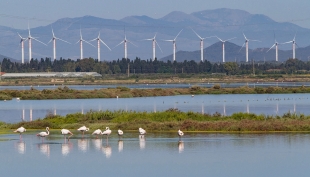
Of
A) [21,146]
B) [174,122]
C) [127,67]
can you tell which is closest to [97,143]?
[21,146]

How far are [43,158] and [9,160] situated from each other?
1068 mm

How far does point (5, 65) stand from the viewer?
175 m

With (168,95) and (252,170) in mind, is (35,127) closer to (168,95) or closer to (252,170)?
(252,170)

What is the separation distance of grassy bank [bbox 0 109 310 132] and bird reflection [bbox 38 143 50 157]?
542cm

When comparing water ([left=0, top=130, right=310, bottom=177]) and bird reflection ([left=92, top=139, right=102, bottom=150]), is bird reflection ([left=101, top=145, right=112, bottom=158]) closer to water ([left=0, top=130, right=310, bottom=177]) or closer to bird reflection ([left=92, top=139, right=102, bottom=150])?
water ([left=0, top=130, right=310, bottom=177])

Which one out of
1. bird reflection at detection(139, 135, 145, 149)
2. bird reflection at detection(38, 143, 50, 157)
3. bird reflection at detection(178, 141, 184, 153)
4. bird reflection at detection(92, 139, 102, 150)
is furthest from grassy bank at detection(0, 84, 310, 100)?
bird reflection at detection(178, 141, 184, 153)

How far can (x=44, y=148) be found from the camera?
2616 cm

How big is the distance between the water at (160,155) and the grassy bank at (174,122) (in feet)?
4.94

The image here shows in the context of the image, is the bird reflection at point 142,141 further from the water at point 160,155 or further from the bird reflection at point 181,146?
the bird reflection at point 181,146

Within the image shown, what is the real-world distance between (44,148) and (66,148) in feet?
2.75

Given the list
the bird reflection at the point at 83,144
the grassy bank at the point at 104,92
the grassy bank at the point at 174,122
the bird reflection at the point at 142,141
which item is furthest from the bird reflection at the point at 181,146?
the grassy bank at the point at 104,92

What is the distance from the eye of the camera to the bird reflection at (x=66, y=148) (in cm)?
2475

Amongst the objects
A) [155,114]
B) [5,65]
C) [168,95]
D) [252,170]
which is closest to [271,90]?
[168,95]

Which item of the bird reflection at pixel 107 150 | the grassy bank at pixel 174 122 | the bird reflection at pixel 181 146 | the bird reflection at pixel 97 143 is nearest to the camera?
the bird reflection at pixel 107 150
